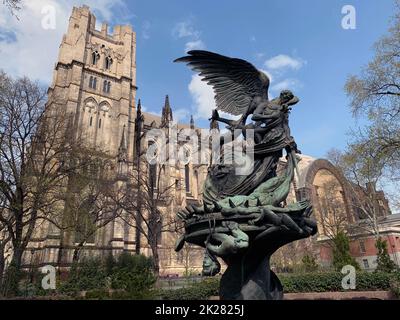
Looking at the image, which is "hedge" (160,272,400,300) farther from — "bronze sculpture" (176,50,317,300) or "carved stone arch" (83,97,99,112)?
"carved stone arch" (83,97,99,112)

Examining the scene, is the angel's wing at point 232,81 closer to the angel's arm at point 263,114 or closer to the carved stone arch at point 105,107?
the angel's arm at point 263,114

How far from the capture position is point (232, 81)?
22.0ft

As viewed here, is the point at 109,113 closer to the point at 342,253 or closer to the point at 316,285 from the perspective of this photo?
the point at 342,253

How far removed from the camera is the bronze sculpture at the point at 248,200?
15.2 ft

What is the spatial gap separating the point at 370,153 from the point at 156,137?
27.2 metres

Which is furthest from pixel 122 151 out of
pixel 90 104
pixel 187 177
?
pixel 187 177

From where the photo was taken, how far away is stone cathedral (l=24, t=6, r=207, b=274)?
1140 inches

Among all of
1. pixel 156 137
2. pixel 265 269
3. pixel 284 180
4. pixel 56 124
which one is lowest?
pixel 265 269

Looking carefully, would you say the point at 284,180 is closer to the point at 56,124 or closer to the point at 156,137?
the point at 56,124

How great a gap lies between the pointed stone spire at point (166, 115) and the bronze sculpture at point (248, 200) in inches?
1238

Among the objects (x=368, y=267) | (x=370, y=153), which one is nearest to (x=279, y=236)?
(x=370, y=153)

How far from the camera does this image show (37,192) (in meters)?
15.2

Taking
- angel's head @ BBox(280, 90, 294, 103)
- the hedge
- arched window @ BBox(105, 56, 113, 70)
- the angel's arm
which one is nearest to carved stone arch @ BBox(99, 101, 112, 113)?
arched window @ BBox(105, 56, 113, 70)

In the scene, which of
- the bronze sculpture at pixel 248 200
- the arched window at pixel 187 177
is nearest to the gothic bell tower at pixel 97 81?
the arched window at pixel 187 177
